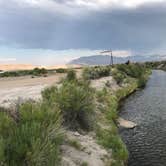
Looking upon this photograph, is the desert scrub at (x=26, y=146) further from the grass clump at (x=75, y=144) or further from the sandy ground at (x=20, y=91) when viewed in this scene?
the sandy ground at (x=20, y=91)

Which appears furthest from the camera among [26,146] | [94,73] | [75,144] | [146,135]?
[94,73]

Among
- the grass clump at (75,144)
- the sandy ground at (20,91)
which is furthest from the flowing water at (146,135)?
the sandy ground at (20,91)

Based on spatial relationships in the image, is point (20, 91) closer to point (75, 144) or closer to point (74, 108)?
point (74, 108)

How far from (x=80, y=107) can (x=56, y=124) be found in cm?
545

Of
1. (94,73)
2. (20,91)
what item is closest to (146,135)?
(20,91)

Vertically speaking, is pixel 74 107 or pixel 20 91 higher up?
pixel 74 107

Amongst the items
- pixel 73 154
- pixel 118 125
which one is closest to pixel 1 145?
pixel 73 154

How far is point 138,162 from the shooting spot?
16.7 metres

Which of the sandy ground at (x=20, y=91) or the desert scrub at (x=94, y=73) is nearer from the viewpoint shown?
the sandy ground at (x=20, y=91)

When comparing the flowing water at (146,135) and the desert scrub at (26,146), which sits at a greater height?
the desert scrub at (26,146)

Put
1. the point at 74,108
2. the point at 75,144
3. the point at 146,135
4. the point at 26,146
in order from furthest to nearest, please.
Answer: the point at 146,135 → the point at 74,108 → the point at 75,144 → the point at 26,146

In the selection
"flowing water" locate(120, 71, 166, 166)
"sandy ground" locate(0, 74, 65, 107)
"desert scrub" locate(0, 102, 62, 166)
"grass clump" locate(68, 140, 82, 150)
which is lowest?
"flowing water" locate(120, 71, 166, 166)

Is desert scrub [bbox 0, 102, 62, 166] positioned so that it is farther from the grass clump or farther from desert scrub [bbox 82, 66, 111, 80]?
desert scrub [bbox 82, 66, 111, 80]

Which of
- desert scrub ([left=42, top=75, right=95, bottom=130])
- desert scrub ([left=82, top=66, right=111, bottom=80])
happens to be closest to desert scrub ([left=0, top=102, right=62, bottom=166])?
desert scrub ([left=42, top=75, right=95, bottom=130])
